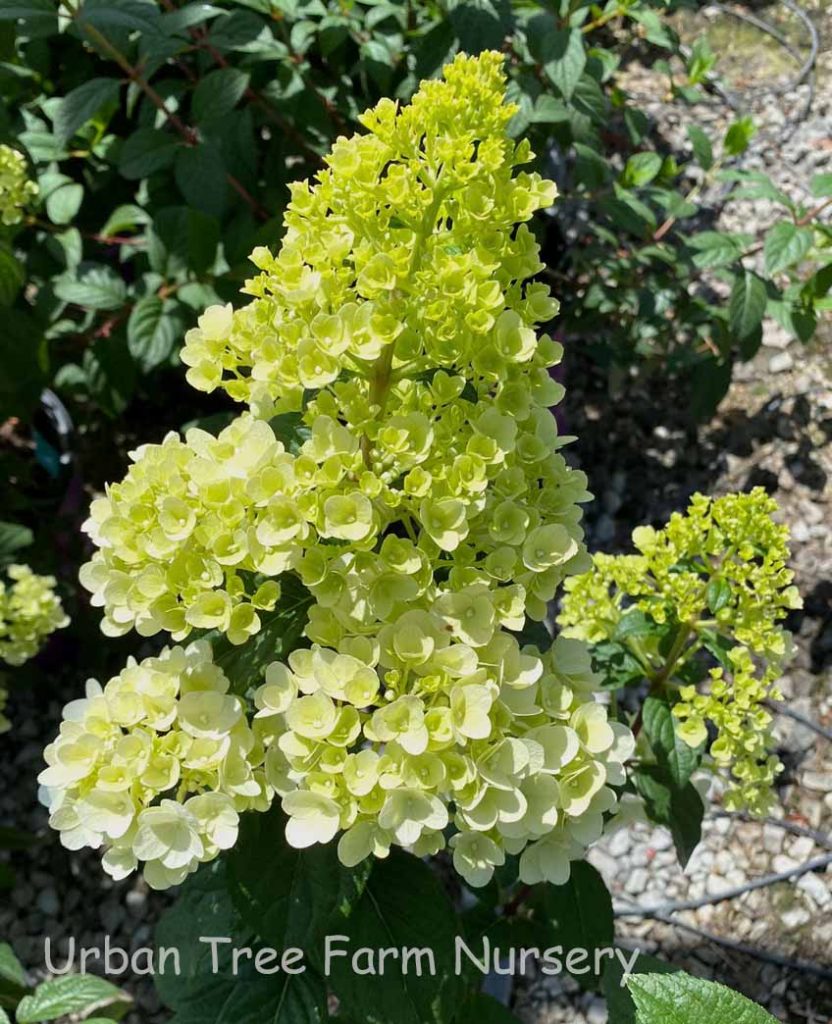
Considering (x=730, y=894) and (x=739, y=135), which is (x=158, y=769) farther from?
(x=739, y=135)

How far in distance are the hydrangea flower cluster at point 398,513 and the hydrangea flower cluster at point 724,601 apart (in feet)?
1.35

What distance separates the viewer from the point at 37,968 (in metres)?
2.25

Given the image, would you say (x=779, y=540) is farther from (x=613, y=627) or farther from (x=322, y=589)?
(x=322, y=589)

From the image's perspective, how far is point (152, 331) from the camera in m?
2.03

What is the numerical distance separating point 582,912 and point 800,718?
3.67 ft

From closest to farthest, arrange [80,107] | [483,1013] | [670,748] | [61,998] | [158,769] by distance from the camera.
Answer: [158,769] < [61,998] < [670,748] < [483,1013] < [80,107]

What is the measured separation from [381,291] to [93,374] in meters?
1.48

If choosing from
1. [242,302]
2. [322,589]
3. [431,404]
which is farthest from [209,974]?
[242,302]

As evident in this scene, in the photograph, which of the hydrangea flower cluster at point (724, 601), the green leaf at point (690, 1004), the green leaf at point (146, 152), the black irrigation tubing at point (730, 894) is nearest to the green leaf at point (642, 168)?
the green leaf at point (146, 152)

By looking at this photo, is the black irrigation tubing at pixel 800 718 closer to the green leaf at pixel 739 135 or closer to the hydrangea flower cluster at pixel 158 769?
the green leaf at pixel 739 135

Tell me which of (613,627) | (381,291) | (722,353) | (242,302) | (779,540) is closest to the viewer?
(381,291)

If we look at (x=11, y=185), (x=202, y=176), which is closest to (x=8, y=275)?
(x=11, y=185)

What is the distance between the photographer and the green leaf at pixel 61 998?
4.31ft

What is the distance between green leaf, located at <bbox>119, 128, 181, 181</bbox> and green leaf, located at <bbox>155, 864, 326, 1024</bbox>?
1370 millimetres
